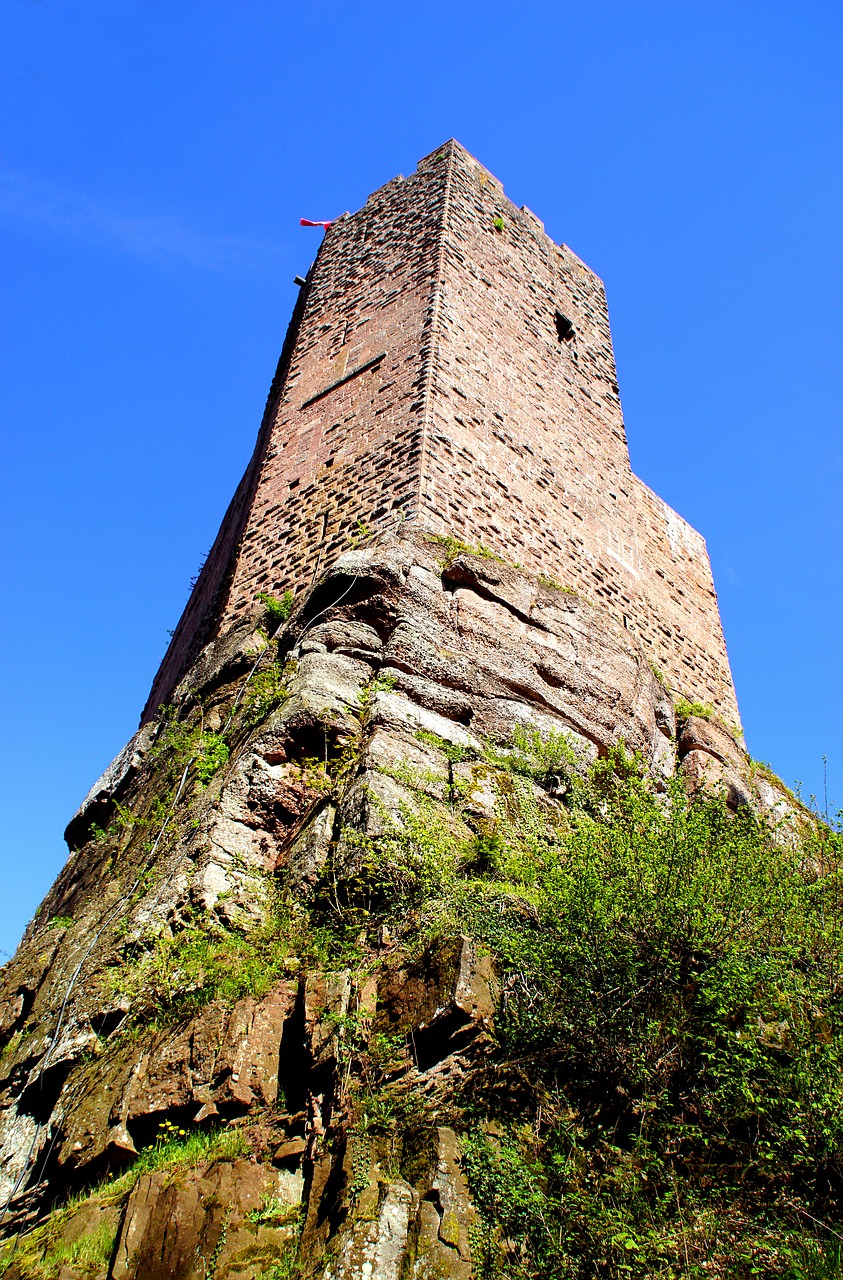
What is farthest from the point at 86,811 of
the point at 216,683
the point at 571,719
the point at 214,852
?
the point at 571,719

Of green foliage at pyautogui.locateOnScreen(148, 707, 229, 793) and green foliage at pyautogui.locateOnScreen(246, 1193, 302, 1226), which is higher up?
green foliage at pyautogui.locateOnScreen(148, 707, 229, 793)

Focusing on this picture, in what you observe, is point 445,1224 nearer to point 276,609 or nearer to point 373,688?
point 373,688

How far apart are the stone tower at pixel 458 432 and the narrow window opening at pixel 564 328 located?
30 millimetres

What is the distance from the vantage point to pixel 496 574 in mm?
7246

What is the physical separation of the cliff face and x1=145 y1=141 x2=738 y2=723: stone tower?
1.00m

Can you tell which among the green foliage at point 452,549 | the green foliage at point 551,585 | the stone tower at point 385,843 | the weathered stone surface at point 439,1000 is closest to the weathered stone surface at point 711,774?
the stone tower at point 385,843

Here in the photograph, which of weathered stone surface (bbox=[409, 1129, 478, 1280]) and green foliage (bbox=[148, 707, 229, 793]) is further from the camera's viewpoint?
green foliage (bbox=[148, 707, 229, 793])

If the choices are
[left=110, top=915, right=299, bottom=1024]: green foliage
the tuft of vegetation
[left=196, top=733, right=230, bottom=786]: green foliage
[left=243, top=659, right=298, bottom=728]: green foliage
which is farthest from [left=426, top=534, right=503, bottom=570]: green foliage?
[left=110, top=915, right=299, bottom=1024]: green foliage

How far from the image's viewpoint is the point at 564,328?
37.1 ft

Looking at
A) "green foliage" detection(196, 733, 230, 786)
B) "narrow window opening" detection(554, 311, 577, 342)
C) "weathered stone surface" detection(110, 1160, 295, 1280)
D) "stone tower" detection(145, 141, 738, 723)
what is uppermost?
"narrow window opening" detection(554, 311, 577, 342)

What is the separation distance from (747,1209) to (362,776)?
2.71 metres

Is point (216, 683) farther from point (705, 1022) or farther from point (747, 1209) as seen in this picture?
point (747, 1209)

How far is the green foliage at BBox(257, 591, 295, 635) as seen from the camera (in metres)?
7.43

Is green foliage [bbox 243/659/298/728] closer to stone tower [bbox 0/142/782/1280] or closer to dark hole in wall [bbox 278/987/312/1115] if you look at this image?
stone tower [bbox 0/142/782/1280]
